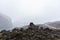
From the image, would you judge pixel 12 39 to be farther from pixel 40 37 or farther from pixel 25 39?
pixel 40 37

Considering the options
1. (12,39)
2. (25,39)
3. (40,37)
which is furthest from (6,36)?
(40,37)

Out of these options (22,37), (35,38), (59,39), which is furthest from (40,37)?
(59,39)

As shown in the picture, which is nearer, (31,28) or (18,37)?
(18,37)

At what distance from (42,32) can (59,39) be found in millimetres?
883

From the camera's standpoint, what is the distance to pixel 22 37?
5906 millimetres

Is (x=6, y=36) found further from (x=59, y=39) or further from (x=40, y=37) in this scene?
(x=59, y=39)

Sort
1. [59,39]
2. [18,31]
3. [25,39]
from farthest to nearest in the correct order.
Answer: [59,39]
[18,31]
[25,39]

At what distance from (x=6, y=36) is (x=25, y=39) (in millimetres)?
737

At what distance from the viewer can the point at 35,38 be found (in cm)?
595

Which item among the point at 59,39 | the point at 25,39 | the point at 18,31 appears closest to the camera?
the point at 25,39

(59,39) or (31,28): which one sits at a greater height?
(31,28)

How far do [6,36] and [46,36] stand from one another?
135 cm

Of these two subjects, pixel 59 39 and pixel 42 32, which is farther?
pixel 59 39

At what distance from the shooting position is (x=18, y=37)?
597 cm
